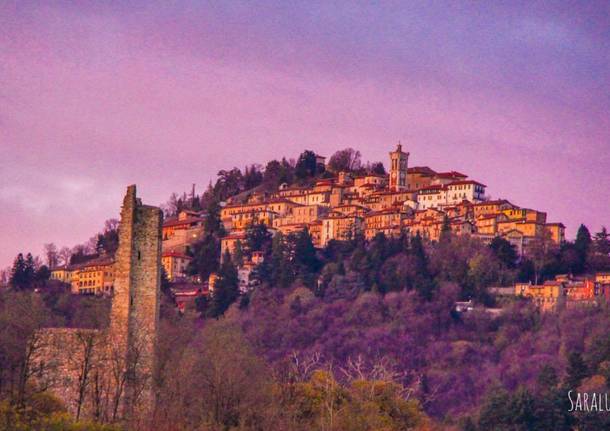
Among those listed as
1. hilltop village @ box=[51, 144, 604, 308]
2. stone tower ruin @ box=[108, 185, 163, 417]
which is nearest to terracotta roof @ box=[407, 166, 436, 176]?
hilltop village @ box=[51, 144, 604, 308]

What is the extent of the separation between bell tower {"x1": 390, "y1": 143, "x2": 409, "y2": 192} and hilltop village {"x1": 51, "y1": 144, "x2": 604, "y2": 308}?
0.25 feet

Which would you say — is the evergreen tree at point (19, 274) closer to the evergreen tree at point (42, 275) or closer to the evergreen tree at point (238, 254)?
the evergreen tree at point (42, 275)

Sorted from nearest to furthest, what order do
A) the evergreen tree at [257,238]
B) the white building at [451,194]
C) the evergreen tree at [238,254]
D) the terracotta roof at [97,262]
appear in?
1. the terracotta roof at [97,262]
2. the evergreen tree at [238,254]
3. the evergreen tree at [257,238]
4. the white building at [451,194]

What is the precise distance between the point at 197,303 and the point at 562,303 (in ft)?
72.9

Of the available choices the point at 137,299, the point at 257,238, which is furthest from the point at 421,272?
the point at 137,299

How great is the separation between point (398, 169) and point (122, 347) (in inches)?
3742

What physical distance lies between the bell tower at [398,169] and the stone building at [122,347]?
92.8 meters

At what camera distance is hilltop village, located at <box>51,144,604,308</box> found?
111 meters

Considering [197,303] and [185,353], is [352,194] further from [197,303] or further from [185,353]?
[185,353]

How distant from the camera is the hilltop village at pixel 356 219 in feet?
363

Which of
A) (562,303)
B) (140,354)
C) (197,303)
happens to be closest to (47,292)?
(197,303)

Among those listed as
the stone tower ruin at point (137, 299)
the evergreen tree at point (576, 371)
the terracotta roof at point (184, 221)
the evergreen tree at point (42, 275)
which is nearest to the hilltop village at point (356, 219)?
the terracotta roof at point (184, 221)

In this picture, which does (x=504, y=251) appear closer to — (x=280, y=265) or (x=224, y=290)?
(x=280, y=265)

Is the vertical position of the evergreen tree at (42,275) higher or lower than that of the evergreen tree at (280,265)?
lower
